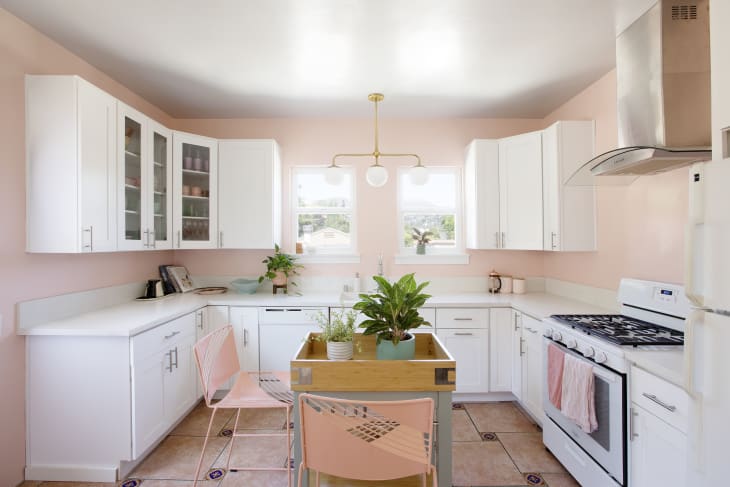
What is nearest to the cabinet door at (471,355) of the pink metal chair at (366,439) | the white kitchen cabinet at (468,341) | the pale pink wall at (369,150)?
the white kitchen cabinet at (468,341)

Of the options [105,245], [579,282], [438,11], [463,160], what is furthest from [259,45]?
[579,282]

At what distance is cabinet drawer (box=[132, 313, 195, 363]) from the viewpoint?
225 centimetres

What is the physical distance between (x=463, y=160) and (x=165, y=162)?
9.46ft

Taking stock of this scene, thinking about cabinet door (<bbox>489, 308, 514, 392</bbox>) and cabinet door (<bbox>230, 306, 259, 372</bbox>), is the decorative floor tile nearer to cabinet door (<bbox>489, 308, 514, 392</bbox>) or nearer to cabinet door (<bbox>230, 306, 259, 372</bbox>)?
cabinet door (<bbox>489, 308, 514, 392</bbox>)

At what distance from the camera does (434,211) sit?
12.8 feet

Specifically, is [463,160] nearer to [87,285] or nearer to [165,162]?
[165,162]

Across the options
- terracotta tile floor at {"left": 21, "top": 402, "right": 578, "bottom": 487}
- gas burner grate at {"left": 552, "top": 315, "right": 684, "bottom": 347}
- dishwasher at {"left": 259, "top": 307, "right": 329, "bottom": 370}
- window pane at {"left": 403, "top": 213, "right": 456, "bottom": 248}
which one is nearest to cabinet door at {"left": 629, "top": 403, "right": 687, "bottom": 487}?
gas burner grate at {"left": 552, "top": 315, "right": 684, "bottom": 347}

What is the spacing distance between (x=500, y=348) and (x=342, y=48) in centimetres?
272

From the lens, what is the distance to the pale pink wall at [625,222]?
2250 mm

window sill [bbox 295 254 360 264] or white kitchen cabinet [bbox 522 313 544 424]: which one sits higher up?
window sill [bbox 295 254 360 264]

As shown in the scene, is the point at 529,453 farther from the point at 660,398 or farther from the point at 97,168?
the point at 97,168

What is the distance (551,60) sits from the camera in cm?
264

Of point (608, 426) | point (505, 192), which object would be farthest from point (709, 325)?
point (505, 192)

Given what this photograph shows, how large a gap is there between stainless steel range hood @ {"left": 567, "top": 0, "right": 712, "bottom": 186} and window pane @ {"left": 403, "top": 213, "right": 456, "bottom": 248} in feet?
6.56
